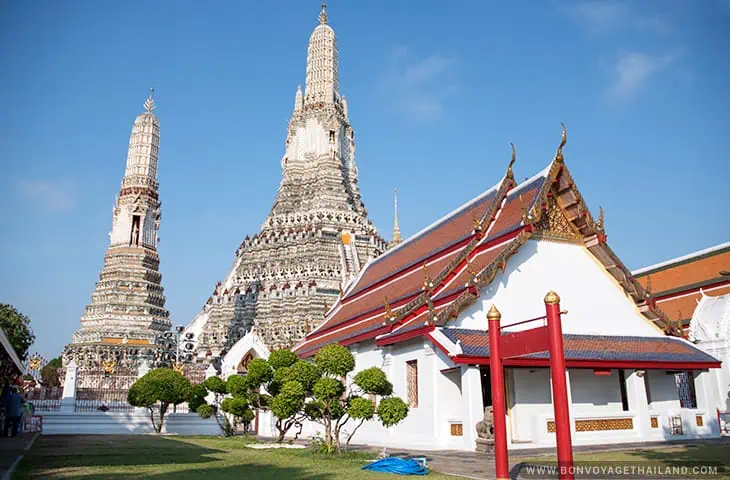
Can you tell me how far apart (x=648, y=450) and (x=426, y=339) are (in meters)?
4.72

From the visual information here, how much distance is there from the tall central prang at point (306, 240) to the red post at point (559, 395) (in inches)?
1067

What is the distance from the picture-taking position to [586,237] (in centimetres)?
1530

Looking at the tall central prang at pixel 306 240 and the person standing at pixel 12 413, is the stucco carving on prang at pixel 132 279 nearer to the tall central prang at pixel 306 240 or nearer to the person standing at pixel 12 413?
the tall central prang at pixel 306 240

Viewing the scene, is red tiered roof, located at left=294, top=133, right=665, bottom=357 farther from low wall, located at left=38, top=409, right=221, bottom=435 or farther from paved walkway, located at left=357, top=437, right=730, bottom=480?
low wall, located at left=38, top=409, right=221, bottom=435

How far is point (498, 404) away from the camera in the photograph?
23.7 feet

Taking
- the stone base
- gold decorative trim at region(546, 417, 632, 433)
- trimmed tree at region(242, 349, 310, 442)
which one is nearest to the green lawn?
trimmed tree at region(242, 349, 310, 442)

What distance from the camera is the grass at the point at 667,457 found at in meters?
8.97

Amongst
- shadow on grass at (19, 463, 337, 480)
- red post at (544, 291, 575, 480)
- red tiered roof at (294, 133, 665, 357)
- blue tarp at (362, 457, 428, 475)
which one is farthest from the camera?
red tiered roof at (294, 133, 665, 357)

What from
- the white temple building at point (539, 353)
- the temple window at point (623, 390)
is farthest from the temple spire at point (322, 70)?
the temple window at point (623, 390)

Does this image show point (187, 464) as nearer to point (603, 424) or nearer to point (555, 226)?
point (603, 424)

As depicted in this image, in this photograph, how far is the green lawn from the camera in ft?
27.1

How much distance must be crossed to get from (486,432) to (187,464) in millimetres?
5402

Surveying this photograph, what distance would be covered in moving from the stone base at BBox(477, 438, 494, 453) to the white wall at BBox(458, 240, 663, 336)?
8.75 ft

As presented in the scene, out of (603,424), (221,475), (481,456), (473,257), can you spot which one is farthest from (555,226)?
(221,475)
